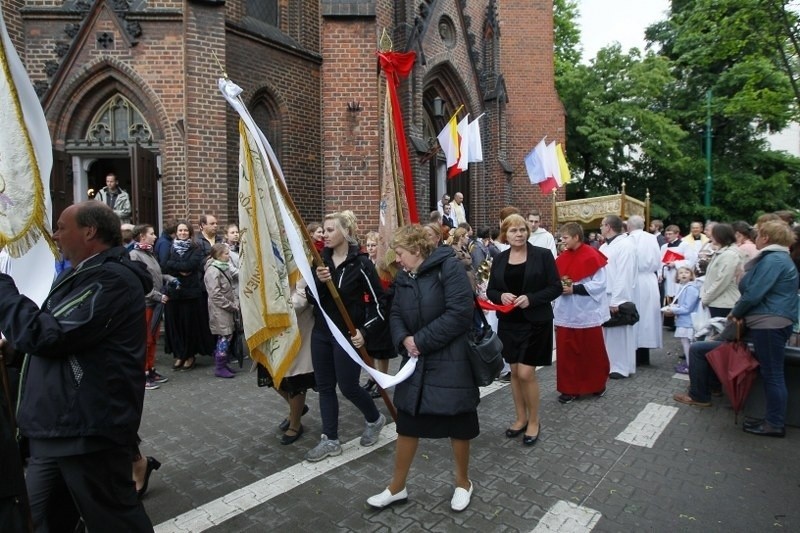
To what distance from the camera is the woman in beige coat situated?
7.08 metres

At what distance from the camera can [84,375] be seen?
7.58 ft

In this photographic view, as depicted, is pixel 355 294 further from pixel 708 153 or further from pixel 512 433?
pixel 708 153

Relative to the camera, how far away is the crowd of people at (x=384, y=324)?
2.34 metres

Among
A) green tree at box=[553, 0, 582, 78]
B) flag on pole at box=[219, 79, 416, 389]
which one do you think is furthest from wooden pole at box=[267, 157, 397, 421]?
green tree at box=[553, 0, 582, 78]

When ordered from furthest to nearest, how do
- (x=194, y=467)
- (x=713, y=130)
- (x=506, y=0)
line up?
(x=713, y=130) < (x=506, y=0) < (x=194, y=467)

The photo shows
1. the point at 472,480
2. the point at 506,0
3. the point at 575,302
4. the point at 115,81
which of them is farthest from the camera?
the point at 506,0

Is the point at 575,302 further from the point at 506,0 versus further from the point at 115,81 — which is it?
the point at 506,0

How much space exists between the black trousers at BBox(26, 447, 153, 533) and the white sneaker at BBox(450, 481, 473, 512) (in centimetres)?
183

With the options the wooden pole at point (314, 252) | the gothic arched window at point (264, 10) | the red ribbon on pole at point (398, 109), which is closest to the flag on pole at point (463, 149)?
the gothic arched window at point (264, 10)

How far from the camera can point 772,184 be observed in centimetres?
2256

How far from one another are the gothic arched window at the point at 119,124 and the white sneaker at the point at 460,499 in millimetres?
9347

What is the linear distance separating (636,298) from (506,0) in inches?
613

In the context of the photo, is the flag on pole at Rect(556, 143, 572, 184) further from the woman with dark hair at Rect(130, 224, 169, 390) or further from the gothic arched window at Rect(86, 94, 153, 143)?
the woman with dark hair at Rect(130, 224, 169, 390)

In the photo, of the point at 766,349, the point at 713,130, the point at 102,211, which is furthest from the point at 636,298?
the point at 713,130
